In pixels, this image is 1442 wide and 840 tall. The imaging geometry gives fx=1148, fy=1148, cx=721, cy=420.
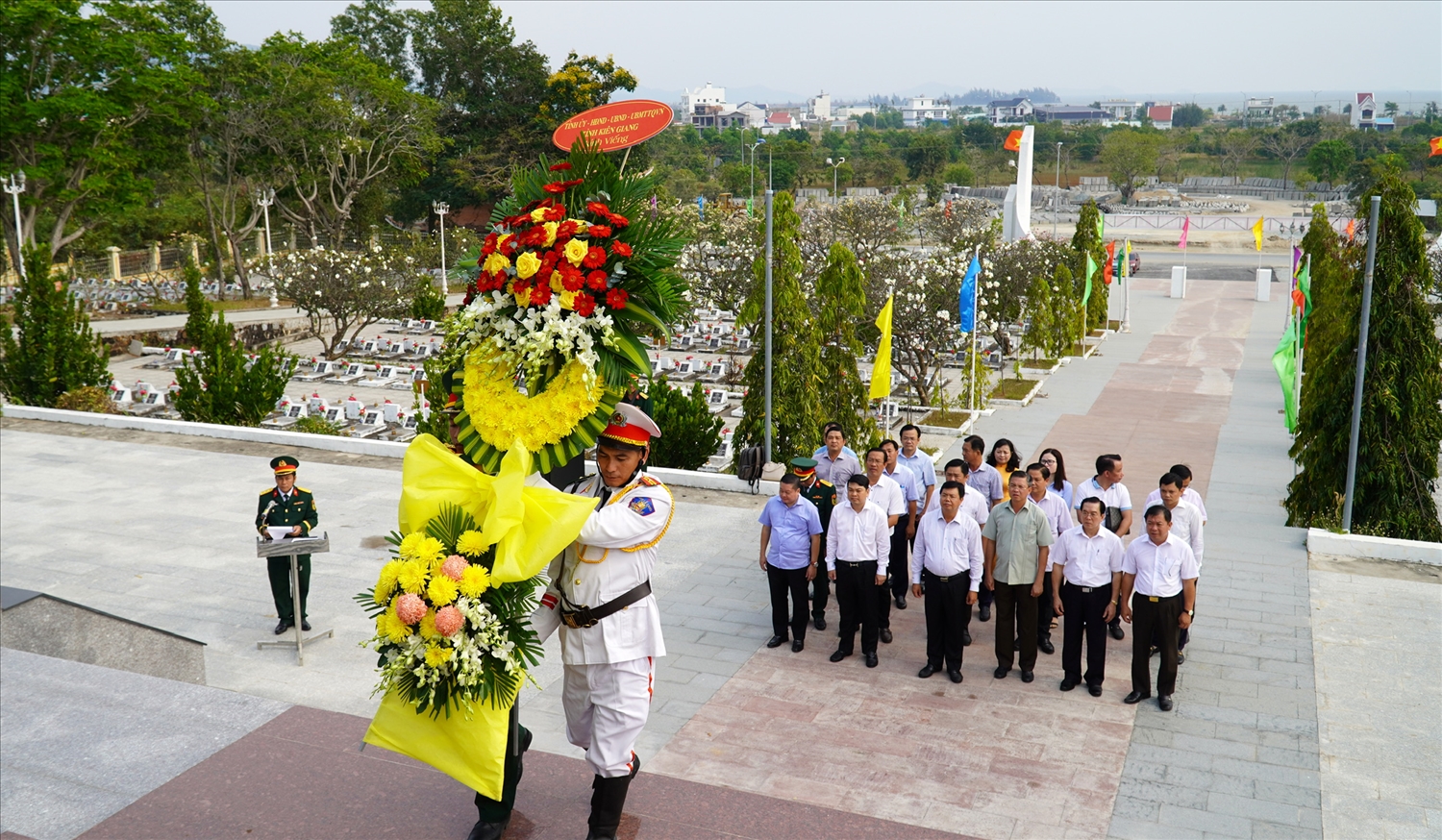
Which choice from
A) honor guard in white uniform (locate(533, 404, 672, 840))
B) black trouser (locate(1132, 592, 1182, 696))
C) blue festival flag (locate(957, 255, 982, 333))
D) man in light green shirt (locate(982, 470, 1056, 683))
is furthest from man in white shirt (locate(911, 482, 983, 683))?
blue festival flag (locate(957, 255, 982, 333))

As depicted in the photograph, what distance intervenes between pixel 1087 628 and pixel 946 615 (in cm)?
91

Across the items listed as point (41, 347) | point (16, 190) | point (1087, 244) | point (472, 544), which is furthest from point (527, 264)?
point (16, 190)

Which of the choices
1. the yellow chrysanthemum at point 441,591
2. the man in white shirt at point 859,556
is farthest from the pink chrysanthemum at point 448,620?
the man in white shirt at point 859,556

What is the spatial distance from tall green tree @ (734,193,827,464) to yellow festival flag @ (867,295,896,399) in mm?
662

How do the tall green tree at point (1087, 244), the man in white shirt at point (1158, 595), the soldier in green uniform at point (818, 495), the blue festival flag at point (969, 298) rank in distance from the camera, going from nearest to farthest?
the man in white shirt at point (1158, 595) < the soldier in green uniform at point (818, 495) < the blue festival flag at point (969, 298) < the tall green tree at point (1087, 244)

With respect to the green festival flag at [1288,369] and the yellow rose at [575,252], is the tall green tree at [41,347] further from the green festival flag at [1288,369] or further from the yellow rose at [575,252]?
the green festival flag at [1288,369]

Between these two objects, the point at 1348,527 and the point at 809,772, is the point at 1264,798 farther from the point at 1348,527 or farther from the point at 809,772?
the point at 1348,527

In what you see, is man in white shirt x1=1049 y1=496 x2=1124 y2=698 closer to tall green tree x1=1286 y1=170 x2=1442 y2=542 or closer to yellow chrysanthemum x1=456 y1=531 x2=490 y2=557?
yellow chrysanthemum x1=456 y1=531 x2=490 y2=557

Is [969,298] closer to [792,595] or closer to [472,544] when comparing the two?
[792,595]

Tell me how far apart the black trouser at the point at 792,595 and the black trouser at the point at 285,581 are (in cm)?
343

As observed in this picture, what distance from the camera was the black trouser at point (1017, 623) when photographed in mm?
7508

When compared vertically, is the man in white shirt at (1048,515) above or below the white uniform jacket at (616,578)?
below

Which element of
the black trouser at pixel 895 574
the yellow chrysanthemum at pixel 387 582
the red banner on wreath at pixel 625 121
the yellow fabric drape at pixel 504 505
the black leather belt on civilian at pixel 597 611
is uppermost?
the red banner on wreath at pixel 625 121

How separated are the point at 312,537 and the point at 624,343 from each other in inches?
169
